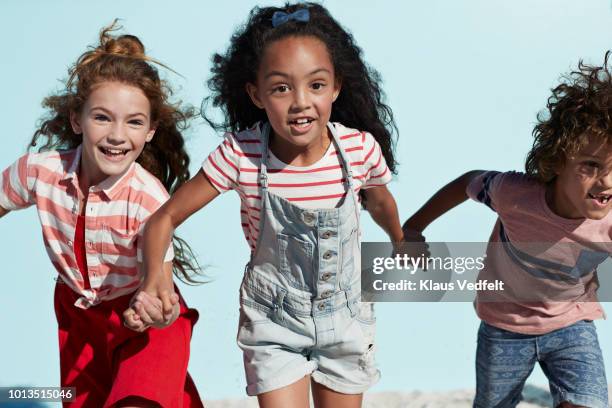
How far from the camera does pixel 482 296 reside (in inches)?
147

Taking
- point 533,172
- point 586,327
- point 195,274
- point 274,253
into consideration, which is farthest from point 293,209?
point 586,327

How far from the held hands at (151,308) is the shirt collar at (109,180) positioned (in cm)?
36

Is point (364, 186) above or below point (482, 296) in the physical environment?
above

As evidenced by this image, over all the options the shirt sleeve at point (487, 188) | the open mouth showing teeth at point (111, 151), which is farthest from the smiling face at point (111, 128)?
the shirt sleeve at point (487, 188)

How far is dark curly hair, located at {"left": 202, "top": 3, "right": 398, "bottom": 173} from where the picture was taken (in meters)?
3.34

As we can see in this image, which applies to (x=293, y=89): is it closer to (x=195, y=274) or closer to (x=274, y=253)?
(x=274, y=253)

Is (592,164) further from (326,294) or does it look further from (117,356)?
(117,356)

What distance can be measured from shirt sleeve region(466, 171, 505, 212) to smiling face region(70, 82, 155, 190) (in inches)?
41.9

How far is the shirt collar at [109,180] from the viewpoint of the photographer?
11.2 ft

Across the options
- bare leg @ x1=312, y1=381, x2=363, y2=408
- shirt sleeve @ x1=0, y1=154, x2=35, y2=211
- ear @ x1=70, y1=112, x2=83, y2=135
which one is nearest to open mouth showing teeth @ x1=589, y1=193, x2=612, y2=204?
bare leg @ x1=312, y1=381, x2=363, y2=408

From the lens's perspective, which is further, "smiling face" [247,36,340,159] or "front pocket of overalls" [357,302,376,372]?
"front pocket of overalls" [357,302,376,372]

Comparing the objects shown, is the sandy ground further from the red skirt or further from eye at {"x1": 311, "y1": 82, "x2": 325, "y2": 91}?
eye at {"x1": 311, "y1": 82, "x2": 325, "y2": 91}

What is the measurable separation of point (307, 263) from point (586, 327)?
0.94m

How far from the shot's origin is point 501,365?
3.68 m
